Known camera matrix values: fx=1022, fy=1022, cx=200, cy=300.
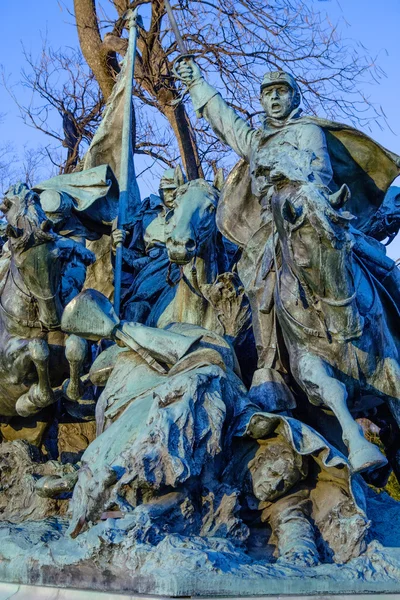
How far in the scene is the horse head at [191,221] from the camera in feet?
18.9

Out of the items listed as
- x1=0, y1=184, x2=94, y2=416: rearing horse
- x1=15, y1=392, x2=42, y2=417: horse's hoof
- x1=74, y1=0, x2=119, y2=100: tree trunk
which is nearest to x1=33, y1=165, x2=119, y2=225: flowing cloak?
x1=0, y1=184, x2=94, y2=416: rearing horse

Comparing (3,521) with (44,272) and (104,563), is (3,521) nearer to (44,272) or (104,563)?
(44,272)

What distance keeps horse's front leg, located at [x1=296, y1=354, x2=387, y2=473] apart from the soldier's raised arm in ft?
5.94

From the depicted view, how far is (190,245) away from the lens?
5.78m

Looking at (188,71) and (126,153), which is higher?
(188,71)

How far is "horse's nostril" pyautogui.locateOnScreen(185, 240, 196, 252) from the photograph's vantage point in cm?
575

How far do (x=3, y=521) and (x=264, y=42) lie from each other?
8149 mm

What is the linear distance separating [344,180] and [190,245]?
1189 millimetres

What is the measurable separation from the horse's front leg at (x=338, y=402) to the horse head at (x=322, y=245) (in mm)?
218

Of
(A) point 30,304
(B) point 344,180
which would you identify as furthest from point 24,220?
(B) point 344,180

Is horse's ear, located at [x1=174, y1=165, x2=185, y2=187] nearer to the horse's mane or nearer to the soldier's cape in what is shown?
the soldier's cape

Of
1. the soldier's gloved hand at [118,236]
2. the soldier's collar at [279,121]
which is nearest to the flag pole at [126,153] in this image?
the soldier's gloved hand at [118,236]

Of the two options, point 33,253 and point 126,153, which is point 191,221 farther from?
point 126,153

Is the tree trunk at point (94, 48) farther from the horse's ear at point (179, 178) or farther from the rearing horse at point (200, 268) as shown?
the rearing horse at point (200, 268)
